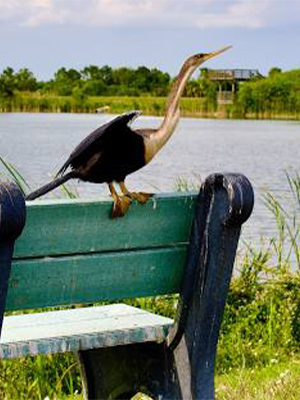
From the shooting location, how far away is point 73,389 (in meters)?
4.65

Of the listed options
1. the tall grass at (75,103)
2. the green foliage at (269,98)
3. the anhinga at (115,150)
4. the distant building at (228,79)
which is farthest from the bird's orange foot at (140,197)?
the green foliage at (269,98)

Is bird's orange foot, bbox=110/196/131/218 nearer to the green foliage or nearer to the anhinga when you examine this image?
the anhinga

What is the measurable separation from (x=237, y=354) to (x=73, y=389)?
774mm

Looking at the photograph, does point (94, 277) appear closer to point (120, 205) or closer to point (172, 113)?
point (120, 205)

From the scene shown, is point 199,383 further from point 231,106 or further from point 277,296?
point 231,106

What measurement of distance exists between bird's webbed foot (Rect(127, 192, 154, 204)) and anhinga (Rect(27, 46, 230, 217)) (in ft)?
0.34

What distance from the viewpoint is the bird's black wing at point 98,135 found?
8.96 ft

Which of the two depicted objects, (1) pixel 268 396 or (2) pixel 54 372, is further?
(2) pixel 54 372

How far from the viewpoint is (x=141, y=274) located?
8.91 feet

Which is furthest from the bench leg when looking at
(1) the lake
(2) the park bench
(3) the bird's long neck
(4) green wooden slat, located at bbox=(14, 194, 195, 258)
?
(1) the lake

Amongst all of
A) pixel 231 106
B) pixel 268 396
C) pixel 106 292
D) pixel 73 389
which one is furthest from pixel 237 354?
pixel 231 106

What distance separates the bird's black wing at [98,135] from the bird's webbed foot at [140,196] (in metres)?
0.21

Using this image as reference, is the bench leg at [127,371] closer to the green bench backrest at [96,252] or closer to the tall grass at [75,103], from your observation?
the green bench backrest at [96,252]

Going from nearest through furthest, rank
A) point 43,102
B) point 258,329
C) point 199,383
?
point 199,383 < point 258,329 < point 43,102
